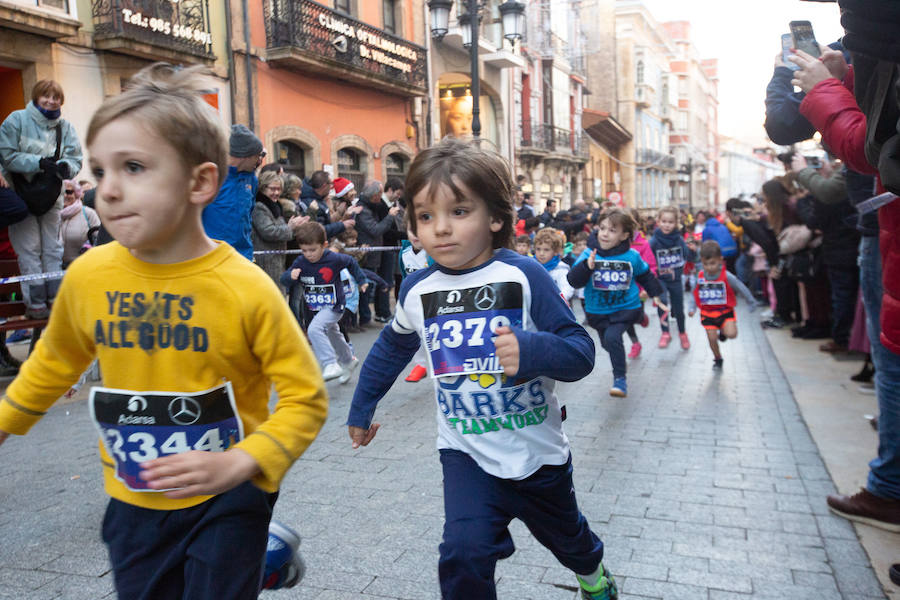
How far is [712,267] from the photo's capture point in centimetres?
868

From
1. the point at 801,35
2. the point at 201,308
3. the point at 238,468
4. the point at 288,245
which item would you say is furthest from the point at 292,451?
the point at 288,245

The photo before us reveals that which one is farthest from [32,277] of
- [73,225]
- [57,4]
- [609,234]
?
[57,4]

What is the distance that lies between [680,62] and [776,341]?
7281 cm

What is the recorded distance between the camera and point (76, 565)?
335 cm

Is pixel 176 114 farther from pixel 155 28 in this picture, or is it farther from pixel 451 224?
pixel 155 28

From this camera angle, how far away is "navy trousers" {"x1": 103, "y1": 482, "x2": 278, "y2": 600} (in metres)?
1.91

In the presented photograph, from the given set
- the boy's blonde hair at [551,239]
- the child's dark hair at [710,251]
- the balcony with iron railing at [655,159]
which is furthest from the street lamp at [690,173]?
the boy's blonde hair at [551,239]

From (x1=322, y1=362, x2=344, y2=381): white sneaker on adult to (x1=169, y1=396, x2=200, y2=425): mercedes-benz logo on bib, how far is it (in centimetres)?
535

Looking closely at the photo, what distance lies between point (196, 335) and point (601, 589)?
165 cm

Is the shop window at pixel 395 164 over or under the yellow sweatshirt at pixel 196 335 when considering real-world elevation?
over

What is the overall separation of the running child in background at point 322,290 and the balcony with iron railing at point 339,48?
31.7 feet

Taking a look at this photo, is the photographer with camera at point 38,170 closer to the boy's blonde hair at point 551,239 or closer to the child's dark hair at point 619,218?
the boy's blonde hair at point 551,239

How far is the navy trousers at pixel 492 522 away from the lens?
2.29 metres

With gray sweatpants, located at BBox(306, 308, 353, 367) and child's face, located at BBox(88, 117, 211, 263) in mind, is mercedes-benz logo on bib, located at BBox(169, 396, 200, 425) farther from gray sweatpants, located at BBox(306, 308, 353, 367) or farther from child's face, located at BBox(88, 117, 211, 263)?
gray sweatpants, located at BBox(306, 308, 353, 367)
